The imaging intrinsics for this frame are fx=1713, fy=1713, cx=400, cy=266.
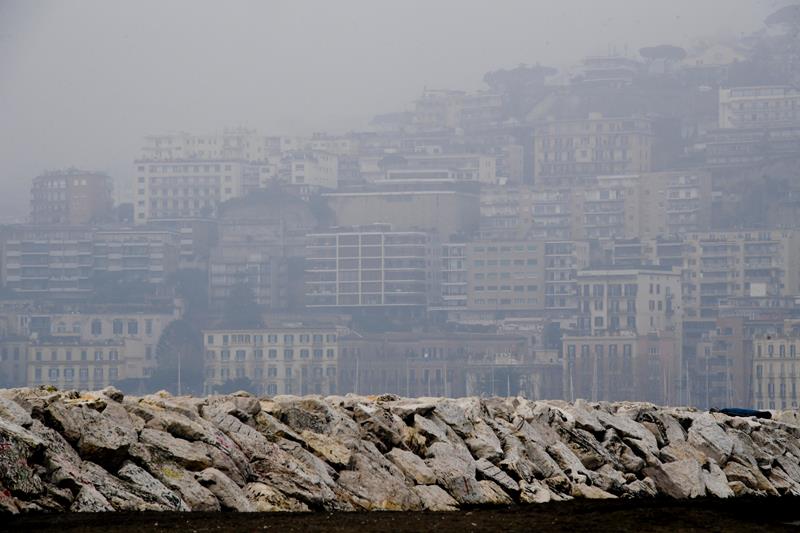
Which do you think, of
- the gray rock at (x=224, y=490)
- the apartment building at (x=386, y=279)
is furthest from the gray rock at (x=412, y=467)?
the apartment building at (x=386, y=279)

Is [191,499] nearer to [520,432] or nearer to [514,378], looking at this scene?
[520,432]

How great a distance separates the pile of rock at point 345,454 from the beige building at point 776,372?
133438mm

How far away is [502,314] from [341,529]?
180 m

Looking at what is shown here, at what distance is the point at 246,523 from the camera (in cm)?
1308

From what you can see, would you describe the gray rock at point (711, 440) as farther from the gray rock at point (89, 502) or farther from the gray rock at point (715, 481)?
the gray rock at point (89, 502)

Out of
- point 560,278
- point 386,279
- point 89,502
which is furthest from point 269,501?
point 386,279

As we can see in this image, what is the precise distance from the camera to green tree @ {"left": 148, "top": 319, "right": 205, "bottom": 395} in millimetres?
173250

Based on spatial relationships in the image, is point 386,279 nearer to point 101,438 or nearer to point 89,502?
point 101,438

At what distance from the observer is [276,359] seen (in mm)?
168750

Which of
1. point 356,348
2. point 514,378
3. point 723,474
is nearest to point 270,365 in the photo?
point 356,348

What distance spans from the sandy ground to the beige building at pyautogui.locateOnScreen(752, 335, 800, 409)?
Result: 138 meters

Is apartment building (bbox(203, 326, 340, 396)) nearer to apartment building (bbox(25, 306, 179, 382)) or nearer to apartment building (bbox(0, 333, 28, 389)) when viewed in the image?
apartment building (bbox(25, 306, 179, 382))

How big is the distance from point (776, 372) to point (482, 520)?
14374 cm

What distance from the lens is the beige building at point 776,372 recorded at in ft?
497
